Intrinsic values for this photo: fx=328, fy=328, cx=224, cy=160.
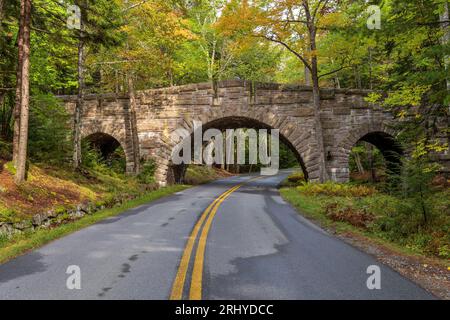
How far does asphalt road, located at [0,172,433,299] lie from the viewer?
430 centimetres

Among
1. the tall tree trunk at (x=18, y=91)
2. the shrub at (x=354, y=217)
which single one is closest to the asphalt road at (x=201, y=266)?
the shrub at (x=354, y=217)

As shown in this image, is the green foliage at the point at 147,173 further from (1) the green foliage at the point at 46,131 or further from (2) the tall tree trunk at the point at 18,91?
(2) the tall tree trunk at the point at 18,91

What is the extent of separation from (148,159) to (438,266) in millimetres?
17802

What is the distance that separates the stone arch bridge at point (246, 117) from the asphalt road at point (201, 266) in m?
11.7

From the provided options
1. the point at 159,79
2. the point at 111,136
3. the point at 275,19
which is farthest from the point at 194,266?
the point at 159,79

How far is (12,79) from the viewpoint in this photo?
1359 cm

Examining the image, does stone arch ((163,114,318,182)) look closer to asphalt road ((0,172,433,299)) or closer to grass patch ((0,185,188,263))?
asphalt road ((0,172,433,299))

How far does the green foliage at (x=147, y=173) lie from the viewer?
19.9 metres

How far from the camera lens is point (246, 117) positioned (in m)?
20.2

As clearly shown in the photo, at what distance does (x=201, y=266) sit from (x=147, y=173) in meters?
16.0

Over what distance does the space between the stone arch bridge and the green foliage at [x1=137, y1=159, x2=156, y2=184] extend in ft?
1.24

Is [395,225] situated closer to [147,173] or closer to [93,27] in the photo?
[93,27]
